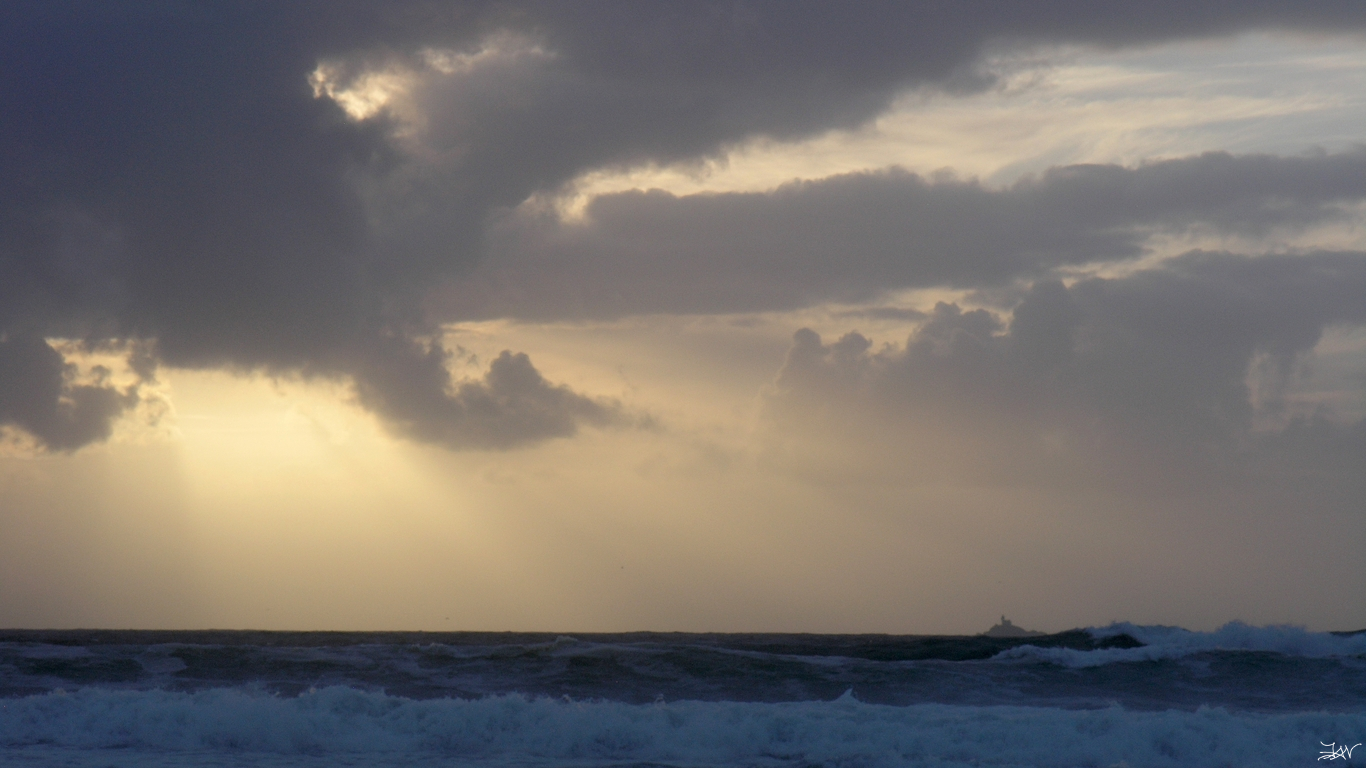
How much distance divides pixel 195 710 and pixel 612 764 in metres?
10.5

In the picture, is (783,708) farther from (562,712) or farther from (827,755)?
(562,712)

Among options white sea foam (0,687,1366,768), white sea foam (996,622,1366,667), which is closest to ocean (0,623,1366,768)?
white sea foam (0,687,1366,768)

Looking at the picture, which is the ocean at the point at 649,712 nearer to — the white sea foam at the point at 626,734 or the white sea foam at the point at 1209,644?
the white sea foam at the point at 626,734

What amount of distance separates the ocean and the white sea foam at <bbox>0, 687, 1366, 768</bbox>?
0.05 metres

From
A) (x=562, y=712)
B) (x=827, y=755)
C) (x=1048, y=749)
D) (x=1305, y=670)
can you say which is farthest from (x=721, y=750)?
(x=1305, y=670)

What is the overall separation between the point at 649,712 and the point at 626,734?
1.15 metres

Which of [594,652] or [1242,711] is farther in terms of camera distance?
[594,652]

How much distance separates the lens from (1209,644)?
4819 centimetres

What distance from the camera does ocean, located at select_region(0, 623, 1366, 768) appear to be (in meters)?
23.7

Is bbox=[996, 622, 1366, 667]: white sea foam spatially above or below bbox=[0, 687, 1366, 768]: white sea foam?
above

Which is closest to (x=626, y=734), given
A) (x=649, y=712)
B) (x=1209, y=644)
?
(x=649, y=712)

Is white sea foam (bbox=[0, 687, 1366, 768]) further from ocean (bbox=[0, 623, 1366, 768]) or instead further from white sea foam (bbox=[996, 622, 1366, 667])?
white sea foam (bbox=[996, 622, 1366, 667])

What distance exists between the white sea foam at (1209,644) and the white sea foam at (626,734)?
40.6 ft

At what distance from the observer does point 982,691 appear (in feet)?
105
